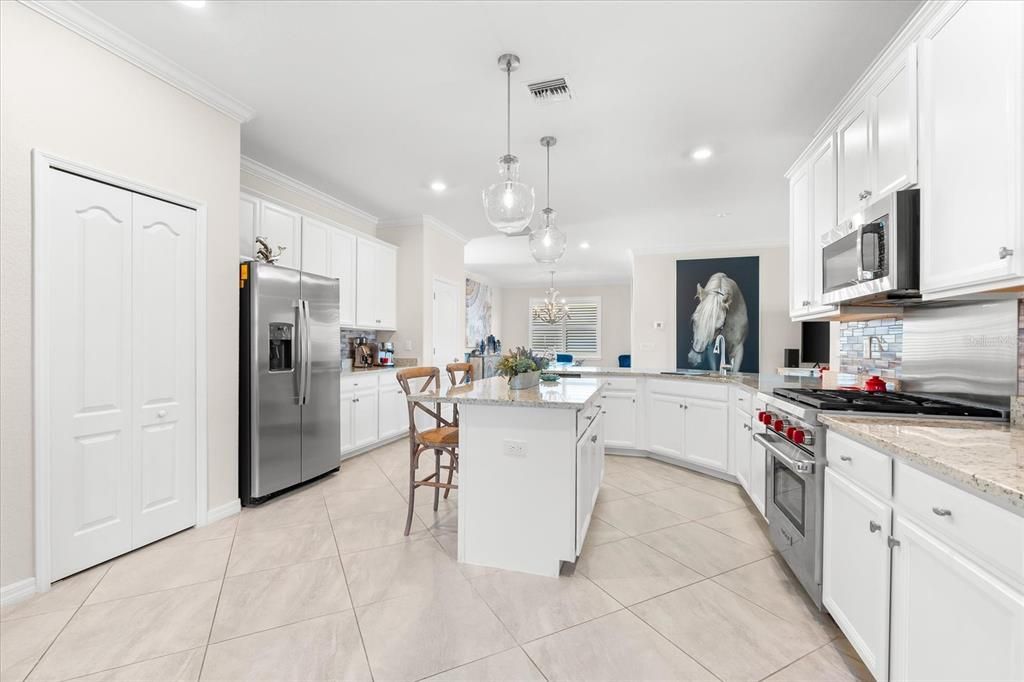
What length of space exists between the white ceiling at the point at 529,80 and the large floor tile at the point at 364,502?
9.11ft

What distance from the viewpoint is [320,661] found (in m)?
1.66

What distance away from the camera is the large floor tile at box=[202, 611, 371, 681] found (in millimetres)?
1596

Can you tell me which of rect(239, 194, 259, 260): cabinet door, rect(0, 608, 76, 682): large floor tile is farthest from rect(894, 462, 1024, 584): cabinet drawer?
rect(239, 194, 259, 260): cabinet door

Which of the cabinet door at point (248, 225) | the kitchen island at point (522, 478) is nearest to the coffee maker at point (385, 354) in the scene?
the cabinet door at point (248, 225)

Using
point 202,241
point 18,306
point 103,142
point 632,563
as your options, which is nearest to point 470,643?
point 632,563

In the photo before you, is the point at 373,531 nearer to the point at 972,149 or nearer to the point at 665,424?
the point at 665,424

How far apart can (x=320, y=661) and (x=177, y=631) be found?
26.8 inches

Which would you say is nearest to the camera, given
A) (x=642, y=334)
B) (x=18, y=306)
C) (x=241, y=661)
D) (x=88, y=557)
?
(x=241, y=661)

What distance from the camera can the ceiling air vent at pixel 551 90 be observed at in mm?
2668

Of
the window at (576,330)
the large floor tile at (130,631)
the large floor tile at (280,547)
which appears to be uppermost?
the window at (576,330)

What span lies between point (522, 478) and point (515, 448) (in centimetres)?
16

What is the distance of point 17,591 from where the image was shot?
2.02m

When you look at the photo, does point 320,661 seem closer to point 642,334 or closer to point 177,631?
point 177,631

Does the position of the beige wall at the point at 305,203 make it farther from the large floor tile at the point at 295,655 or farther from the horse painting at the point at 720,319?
the horse painting at the point at 720,319
